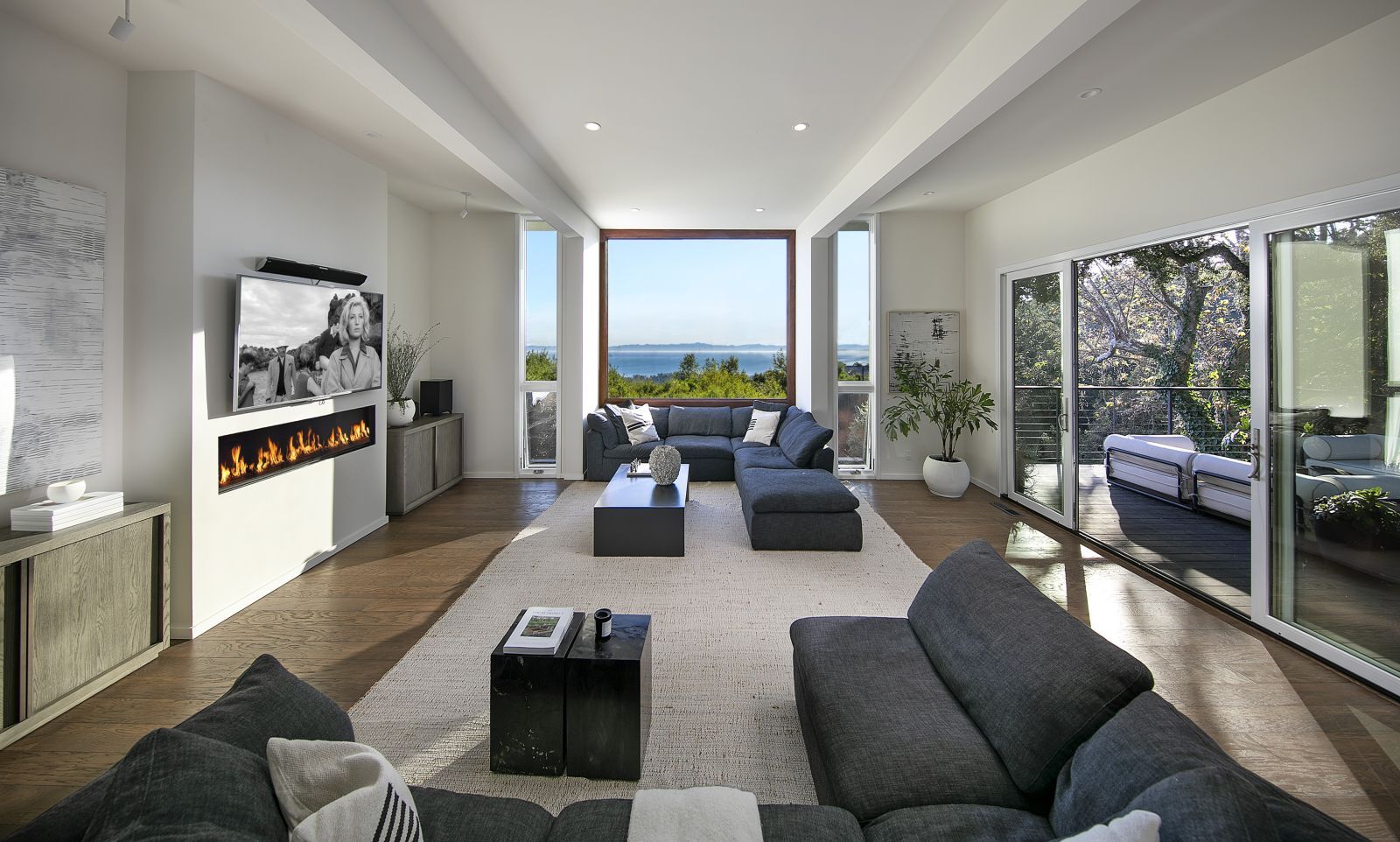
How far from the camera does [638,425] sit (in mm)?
7117

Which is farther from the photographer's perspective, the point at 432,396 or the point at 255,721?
the point at 432,396

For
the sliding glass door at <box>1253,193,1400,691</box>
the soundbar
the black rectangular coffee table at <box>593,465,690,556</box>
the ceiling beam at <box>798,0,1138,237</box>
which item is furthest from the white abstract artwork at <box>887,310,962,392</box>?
the soundbar

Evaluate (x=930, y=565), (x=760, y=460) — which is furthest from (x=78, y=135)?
(x=930, y=565)

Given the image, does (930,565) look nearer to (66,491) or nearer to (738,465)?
(738,465)

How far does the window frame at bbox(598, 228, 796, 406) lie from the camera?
7582 millimetres

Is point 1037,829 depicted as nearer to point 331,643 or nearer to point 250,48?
point 331,643

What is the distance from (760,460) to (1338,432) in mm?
3857

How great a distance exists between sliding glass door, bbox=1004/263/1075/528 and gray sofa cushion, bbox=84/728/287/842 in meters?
5.38

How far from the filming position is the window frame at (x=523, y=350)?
6.93m

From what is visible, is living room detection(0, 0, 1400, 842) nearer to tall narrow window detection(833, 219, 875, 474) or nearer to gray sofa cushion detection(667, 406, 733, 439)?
tall narrow window detection(833, 219, 875, 474)

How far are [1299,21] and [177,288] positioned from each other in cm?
527

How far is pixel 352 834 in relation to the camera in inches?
41.4

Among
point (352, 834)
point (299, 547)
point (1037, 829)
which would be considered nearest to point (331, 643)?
point (299, 547)

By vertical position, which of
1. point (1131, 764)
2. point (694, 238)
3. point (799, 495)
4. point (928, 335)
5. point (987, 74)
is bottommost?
point (1131, 764)
